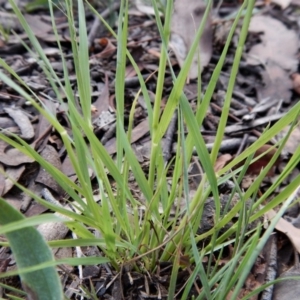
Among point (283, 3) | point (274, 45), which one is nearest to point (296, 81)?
point (274, 45)

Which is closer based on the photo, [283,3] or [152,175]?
[152,175]

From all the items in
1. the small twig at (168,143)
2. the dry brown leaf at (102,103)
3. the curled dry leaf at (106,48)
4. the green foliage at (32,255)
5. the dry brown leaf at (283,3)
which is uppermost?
the dry brown leaf at (283,3)

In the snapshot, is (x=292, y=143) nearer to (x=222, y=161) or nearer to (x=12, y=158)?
(x=222, y=161)

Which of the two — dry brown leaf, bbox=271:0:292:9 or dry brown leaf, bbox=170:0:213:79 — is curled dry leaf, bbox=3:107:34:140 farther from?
dry brown leaf, bbox=271:0:292:9

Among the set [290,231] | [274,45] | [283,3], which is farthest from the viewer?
[283,3]

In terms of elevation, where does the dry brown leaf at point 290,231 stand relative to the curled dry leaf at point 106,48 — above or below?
below

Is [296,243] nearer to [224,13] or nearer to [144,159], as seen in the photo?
[144,159]

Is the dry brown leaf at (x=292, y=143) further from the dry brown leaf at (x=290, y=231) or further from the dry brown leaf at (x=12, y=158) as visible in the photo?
the dry brown leaf at (x=12, y=158)

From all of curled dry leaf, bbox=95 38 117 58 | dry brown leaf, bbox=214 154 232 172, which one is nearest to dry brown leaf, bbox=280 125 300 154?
dry brown leaf, bbox=214 154 232 172

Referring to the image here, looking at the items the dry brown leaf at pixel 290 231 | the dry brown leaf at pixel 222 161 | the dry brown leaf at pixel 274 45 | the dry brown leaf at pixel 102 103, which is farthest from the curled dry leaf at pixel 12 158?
the dry brown leaf at pixel 274 45
